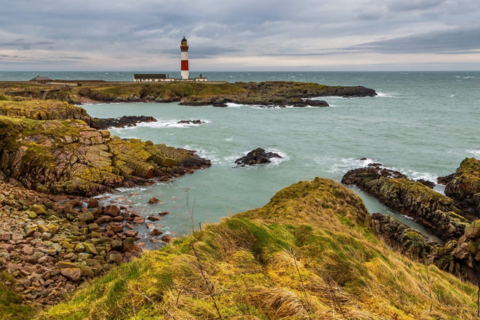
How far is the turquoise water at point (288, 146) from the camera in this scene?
18205mm

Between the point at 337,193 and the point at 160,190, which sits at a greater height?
the point at 337,193

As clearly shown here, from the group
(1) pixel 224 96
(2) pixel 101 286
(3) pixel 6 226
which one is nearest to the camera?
(2) pixel 101 286

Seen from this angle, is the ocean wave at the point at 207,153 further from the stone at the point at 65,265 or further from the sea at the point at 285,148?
the stone at the point at 65,265

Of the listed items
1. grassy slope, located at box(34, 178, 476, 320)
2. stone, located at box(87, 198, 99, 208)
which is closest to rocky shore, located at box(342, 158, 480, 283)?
grassy slope, located at box(34, 178, 476, 320)

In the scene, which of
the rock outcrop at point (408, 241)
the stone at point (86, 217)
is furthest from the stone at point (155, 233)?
the rock outcrop at point (408, 241)

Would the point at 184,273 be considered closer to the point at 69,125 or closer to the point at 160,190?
the point at 160,190

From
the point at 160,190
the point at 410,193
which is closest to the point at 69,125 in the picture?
the point at 160,190

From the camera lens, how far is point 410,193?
1645cm

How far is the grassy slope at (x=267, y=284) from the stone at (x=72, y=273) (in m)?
3.85

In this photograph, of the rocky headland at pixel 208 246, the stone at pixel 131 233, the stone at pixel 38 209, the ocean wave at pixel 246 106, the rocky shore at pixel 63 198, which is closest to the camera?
the rocky headland at pixel 208 246

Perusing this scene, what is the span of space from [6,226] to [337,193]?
13570mm

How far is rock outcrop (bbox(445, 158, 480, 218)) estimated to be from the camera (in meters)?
16.2

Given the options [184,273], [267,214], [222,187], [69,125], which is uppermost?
[69,125]

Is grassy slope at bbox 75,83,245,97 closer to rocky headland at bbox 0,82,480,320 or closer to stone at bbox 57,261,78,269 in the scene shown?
rocky headland at bbox 0,82,480,320
